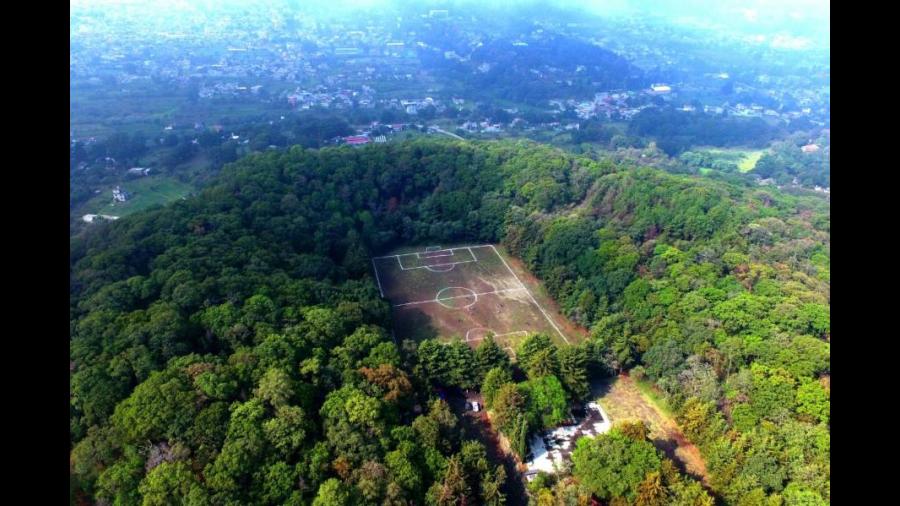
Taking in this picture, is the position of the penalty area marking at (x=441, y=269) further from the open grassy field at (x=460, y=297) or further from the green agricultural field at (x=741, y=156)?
the green agricultural field at (x=741, y=156)

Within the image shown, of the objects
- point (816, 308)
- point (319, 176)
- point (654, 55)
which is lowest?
point (654, 55)

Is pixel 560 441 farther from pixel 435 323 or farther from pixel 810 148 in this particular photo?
pixel 810 148

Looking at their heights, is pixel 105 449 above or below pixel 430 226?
above

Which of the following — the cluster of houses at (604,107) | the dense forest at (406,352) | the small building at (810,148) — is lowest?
the cluster of houses at (604,107)

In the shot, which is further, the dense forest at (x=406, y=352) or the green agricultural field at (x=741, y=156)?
the green agricultural field at (x=741, y=156)

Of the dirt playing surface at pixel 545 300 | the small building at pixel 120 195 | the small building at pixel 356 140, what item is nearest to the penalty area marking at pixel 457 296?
the dirt playing surface at pixel 545 300

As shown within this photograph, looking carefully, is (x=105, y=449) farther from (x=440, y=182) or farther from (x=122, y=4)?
(x=122, y=4)

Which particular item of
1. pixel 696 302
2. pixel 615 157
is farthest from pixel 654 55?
pixel 696 302
